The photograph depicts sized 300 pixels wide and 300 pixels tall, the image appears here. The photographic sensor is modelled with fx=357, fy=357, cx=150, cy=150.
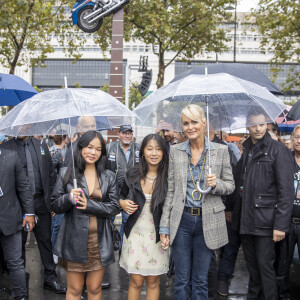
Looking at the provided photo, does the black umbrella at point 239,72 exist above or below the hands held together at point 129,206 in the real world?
above

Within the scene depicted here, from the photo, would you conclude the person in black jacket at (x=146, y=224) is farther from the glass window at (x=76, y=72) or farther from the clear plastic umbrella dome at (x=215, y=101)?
the glass window at (x=76, y=72)

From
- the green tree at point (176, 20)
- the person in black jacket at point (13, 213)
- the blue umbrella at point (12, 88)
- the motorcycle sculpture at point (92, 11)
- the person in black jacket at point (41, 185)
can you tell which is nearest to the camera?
the person in black jacket at point (13, 213)

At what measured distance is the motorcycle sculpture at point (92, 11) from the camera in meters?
9.74

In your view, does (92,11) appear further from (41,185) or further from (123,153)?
(41,185)

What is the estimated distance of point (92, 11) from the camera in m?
10.3

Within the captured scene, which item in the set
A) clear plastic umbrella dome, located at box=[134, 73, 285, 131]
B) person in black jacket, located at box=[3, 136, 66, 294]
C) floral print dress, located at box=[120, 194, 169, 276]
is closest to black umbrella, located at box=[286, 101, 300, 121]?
clear plastic umbrella dome, located at box=[134, 73, 285, 131]

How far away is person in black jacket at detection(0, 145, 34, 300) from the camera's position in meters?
3.71

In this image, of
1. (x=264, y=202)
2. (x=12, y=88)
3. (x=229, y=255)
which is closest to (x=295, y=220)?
(x=264, y=202)

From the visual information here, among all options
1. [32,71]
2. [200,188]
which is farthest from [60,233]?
[32,71]

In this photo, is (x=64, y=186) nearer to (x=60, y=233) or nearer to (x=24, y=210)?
(x=60, y=233)

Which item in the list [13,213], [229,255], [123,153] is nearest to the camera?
[13,213]

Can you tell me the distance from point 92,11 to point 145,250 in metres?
8.69

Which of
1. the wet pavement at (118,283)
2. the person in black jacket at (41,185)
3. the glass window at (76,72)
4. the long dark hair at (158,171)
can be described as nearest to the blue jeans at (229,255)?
the wet pavement at (118,283)

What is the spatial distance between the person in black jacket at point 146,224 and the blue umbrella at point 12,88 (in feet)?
6.51
